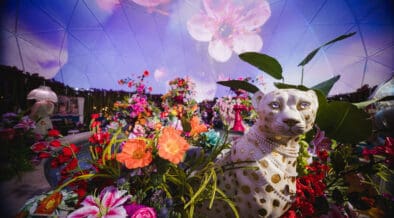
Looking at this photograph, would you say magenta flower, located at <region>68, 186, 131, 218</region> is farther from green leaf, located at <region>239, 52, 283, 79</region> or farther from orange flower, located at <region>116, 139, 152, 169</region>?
green leaf, located at <region>239, 52, 283, 79</region>

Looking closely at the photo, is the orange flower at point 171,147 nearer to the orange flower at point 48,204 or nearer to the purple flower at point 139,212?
the purple flower at point 139,212

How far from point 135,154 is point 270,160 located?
350mm

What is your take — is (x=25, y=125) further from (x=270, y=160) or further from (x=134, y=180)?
(x=270, y=160)

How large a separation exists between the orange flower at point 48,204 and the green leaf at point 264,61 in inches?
23.7

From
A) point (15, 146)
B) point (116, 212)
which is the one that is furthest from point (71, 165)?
point (15, 146)

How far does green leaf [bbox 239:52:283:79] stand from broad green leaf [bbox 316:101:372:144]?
0.63ft

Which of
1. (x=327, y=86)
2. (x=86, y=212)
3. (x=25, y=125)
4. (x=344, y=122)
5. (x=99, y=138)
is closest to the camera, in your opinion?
(x=86, y=212)

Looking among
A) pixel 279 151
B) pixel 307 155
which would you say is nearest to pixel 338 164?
pixel 307 155

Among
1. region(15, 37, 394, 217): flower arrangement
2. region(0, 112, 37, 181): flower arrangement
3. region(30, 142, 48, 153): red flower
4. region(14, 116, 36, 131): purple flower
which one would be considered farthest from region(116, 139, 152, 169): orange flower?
region(14, 116, 36, 131): purple flower

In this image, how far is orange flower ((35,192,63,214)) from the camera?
0.27 m

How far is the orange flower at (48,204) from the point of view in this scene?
275mm

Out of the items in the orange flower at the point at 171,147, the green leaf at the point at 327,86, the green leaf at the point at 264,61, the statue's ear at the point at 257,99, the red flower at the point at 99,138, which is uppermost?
the green leaf at the point at 264,61

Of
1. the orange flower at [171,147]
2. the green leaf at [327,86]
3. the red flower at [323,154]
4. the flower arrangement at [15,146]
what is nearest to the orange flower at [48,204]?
the orange flower at [171,147]

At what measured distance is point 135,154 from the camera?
0.29m
